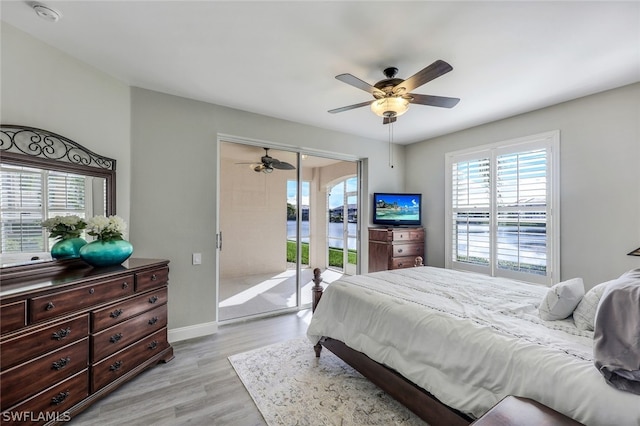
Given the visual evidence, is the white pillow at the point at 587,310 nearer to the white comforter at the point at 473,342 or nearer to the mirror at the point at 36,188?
the white comforter at the point at 473,342

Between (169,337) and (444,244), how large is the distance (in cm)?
401

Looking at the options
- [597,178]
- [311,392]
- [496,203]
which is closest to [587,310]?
[311,392]

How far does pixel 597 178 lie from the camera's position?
297 centimetres

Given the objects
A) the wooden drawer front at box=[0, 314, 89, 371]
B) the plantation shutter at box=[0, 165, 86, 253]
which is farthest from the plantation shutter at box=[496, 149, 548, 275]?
the plantation shutter at box=[0, 165, 86, 253]

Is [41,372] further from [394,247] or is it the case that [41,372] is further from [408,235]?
[408,235]

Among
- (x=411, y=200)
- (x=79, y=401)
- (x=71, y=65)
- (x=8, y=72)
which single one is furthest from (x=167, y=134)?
(x=411, y=200)

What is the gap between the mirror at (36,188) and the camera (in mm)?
1945

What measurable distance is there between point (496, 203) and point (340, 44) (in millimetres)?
3072

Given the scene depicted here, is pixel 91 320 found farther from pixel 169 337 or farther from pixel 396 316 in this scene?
pixel 396 316

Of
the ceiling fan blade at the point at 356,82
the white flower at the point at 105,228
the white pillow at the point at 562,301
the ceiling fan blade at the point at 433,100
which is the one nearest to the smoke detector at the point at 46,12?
the white flower at the point at 105,228

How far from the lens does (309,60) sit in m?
2.36

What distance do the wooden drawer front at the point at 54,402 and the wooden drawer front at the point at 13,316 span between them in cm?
44

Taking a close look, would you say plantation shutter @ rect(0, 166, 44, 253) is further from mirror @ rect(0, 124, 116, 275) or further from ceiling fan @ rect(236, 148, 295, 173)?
ceiling fan @ rect(236, 148, 295, 173)

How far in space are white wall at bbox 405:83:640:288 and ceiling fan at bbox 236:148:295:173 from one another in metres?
3.13
